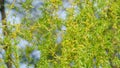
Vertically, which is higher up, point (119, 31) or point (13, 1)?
point (13, 1)

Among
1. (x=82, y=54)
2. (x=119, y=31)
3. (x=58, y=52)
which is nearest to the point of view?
(x=82, y=54)

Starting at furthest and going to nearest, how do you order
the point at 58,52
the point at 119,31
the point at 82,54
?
the point at 119,31 → the point at 58,52 → the point at 82,54

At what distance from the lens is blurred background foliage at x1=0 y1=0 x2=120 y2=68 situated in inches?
338

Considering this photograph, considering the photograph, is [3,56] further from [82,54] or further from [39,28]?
[82,54]

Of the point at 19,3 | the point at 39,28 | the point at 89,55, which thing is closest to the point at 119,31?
the point at 89,55

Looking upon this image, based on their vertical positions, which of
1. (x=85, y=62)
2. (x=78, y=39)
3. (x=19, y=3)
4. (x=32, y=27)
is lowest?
(x=85, y=62)

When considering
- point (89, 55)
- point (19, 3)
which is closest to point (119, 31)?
point (89, 55)

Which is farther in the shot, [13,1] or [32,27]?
[13,1]

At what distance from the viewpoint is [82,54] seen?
8328 mm

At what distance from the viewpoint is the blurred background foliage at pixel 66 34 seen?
8594mm

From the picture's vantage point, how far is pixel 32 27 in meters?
9.62

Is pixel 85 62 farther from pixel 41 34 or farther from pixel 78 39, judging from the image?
pixel 41 34

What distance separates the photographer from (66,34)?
8.90 metres

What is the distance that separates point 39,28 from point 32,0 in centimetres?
95
